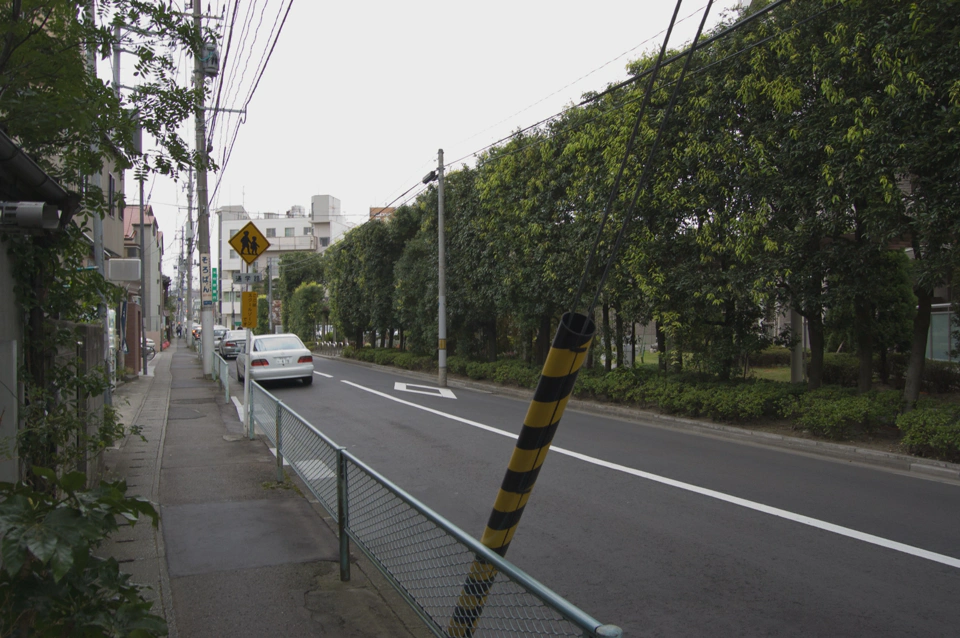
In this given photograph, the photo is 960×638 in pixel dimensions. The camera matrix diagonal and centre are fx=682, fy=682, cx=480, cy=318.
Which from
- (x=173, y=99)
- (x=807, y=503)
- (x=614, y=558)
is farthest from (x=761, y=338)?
(x=173, y=99)

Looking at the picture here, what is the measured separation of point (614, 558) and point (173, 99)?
5302 mm

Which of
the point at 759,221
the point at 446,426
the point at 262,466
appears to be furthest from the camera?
the point at 446,426

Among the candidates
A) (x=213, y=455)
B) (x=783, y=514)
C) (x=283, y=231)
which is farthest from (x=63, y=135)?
(x=283, y=231)

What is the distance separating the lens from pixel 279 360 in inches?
755

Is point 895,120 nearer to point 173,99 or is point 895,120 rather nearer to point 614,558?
point 614,558

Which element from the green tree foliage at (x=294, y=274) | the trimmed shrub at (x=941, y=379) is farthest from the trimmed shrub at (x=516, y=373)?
the green tree foliage at (x=294, y=274)

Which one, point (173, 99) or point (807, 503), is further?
point (807, 503)

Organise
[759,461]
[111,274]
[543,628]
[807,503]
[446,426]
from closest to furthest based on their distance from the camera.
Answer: [543,628] → [807,503] → [759,461] → [446,426] → [111,274]

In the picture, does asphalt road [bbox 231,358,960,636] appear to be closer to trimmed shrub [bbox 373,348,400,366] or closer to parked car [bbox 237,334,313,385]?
parked car [bbox 237,334,313,385]

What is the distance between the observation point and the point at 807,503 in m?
7.02

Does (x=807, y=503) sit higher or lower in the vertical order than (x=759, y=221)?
lower

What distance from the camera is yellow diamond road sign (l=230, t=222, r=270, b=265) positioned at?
435 inches

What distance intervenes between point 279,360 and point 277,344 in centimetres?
72

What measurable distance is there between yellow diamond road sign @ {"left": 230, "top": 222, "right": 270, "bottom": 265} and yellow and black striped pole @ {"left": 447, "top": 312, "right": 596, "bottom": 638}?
30.3 ft
